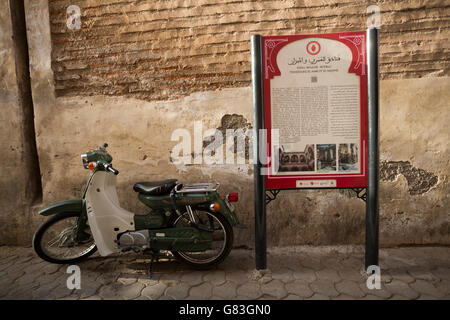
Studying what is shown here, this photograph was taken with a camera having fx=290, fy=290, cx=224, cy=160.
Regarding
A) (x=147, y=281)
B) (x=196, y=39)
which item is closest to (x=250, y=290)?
(x=147, y=281)

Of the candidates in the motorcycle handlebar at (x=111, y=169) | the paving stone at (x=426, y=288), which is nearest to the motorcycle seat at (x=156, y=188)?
the motorcycle handlebar at (x=111, y=169)

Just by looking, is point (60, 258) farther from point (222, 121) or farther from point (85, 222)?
point (222, 121)

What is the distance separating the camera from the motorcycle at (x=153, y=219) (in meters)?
3.12

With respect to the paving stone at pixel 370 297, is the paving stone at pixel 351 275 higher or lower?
higher

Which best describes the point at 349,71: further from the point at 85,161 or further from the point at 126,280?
the point at 126,280

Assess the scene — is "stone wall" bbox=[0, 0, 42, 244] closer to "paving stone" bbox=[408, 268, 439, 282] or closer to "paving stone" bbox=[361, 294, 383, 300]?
"paving stone" bbox=[361, 294, 383, 300]

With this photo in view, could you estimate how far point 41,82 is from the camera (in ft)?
12.8

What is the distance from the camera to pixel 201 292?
9.27 ft

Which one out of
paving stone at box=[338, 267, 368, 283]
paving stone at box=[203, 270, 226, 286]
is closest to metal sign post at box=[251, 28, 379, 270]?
paving stone at box=[338, 267, 368, 283]

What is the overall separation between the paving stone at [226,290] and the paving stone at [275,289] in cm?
29

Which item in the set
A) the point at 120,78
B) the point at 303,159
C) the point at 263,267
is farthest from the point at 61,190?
the point at 303,159

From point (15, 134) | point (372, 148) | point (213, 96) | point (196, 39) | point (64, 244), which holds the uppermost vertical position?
point (196, 39)

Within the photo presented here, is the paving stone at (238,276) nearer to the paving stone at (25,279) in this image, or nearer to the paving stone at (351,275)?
the paving stone at (351,275)

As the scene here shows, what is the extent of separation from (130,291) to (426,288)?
287 centimetres
